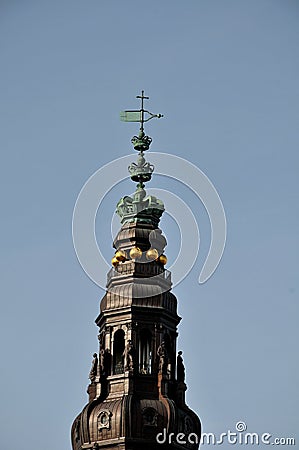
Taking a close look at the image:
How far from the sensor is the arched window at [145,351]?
534 ft

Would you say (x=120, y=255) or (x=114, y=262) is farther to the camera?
(x=120, y=255)

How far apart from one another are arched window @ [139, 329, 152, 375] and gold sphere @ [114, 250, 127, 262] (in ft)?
23.3

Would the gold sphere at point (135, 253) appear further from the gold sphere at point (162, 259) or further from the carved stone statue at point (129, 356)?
the carved stone statue at point (129, 356)

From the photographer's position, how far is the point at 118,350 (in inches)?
6432

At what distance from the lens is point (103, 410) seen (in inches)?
6255

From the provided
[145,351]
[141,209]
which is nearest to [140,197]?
[141,209]

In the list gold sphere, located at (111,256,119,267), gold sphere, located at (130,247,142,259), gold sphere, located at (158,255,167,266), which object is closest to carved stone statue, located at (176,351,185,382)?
gold sphere, located at (158,255,167,266)

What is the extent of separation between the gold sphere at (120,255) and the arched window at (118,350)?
6.92 m

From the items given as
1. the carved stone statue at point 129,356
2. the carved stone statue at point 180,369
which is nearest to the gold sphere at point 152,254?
the carved stone statue at point 180,369

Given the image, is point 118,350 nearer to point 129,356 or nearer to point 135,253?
point 129,356

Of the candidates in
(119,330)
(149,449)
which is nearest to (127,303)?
(119,330)

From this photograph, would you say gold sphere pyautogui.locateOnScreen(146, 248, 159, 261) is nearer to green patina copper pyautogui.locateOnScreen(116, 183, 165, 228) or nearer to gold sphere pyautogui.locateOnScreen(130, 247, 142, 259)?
gold sphere pyautogui.locateOnScreen(130, 247, 142, 259)

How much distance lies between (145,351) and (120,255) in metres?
8.98

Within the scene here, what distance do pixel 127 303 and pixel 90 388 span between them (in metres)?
7.70
